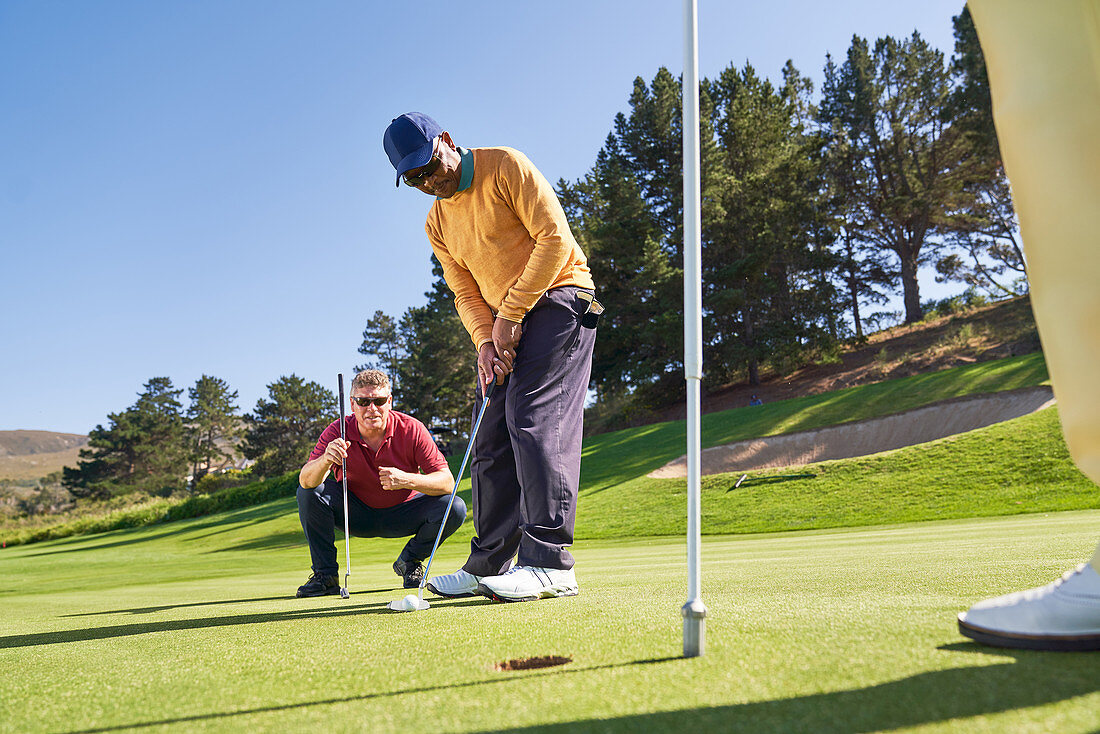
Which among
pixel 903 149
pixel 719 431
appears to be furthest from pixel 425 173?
pixel 903 149

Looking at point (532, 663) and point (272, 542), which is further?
point (272, 542)

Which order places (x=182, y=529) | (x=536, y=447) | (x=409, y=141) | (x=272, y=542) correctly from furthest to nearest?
(x=182, y=529), (x=272, y=542), (x=409, y=141), (x=536, y=447)

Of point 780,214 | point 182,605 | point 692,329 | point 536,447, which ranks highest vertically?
point 780,214

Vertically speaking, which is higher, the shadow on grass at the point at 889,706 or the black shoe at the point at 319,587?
the shadow on grass at the point at 889,706

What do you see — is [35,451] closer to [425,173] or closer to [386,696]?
[425,173]

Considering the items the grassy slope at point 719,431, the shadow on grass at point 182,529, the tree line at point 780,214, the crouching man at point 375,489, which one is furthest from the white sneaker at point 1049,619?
the tree line at point 780,214

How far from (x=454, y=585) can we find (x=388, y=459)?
1.38 meters

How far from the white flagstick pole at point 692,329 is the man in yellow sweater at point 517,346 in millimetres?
1241

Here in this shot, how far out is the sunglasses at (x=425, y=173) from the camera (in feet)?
9.16

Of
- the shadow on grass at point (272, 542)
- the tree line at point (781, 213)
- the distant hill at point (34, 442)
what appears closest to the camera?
the shadow on grass at point (272, 542)

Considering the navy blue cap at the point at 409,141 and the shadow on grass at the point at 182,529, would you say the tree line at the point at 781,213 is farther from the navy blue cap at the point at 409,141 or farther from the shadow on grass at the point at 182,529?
the navy blue cap at the point at 409,141

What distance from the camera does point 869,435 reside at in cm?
1575

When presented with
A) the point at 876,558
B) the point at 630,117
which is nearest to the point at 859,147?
the point at 630,117

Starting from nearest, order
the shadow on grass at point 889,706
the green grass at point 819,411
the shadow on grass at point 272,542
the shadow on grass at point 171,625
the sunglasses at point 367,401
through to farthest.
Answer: the shadow on grass at point 889,706 → the shadow on grass at point 171,625 → the sunglasses at point 367,401 → the shadow on grass at point 272,542 → the green grass at point 819,411
